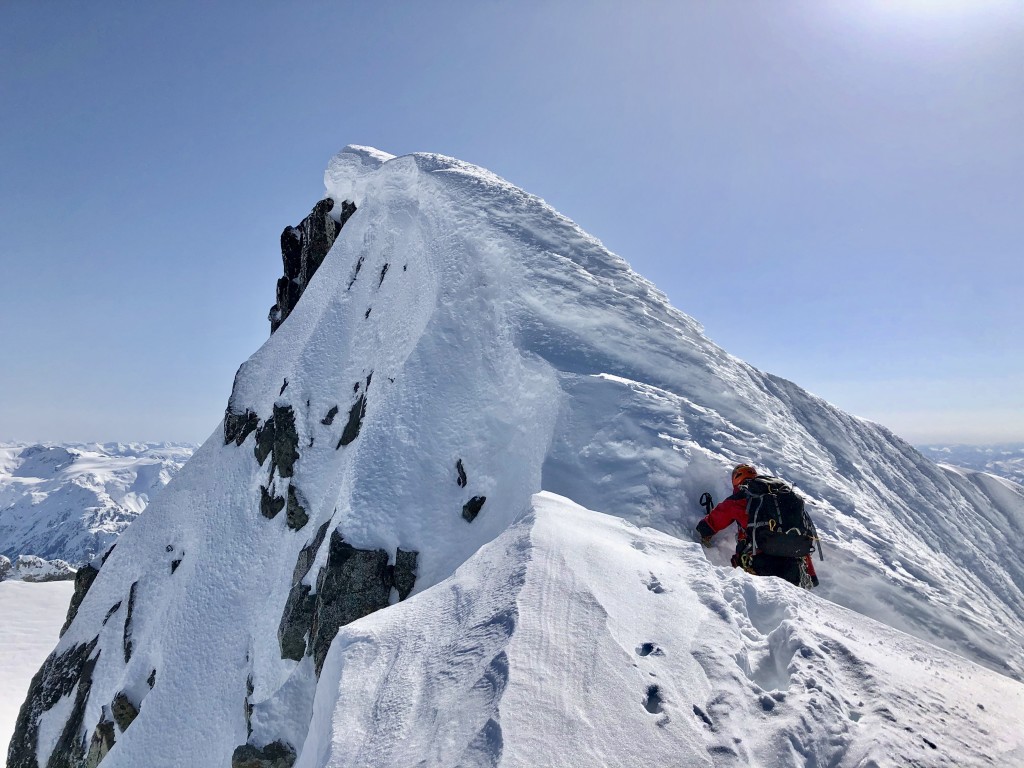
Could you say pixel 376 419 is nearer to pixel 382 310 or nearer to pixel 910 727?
pixel 382 310

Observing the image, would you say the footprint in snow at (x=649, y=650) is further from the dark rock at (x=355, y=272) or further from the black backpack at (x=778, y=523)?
the dark rock at (x=355, y=272)

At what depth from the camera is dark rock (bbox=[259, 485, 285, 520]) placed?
15.0 m

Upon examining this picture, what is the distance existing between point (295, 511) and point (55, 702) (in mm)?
12609

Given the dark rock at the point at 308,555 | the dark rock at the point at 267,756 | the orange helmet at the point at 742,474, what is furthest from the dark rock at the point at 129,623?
the orange helmet at the point at 742,474

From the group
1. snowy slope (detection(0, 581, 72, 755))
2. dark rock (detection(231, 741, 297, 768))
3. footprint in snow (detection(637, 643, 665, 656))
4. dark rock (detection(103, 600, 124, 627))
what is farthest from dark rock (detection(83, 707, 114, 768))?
snowy slope (detection(0, 581, 72, 755))

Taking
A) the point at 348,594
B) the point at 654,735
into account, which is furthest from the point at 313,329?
the point at 654,735

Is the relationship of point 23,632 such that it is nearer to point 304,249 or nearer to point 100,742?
point 100,742

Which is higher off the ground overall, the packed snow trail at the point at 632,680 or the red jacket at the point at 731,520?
the red jacket at the point at 731,520

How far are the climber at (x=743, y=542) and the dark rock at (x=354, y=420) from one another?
885cm

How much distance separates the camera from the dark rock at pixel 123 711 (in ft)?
45.5

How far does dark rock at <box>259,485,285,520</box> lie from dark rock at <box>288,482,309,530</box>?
0.79m

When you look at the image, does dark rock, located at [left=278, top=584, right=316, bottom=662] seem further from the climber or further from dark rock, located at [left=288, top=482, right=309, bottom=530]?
the climber

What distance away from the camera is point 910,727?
4086mm

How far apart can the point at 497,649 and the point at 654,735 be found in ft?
4.33
